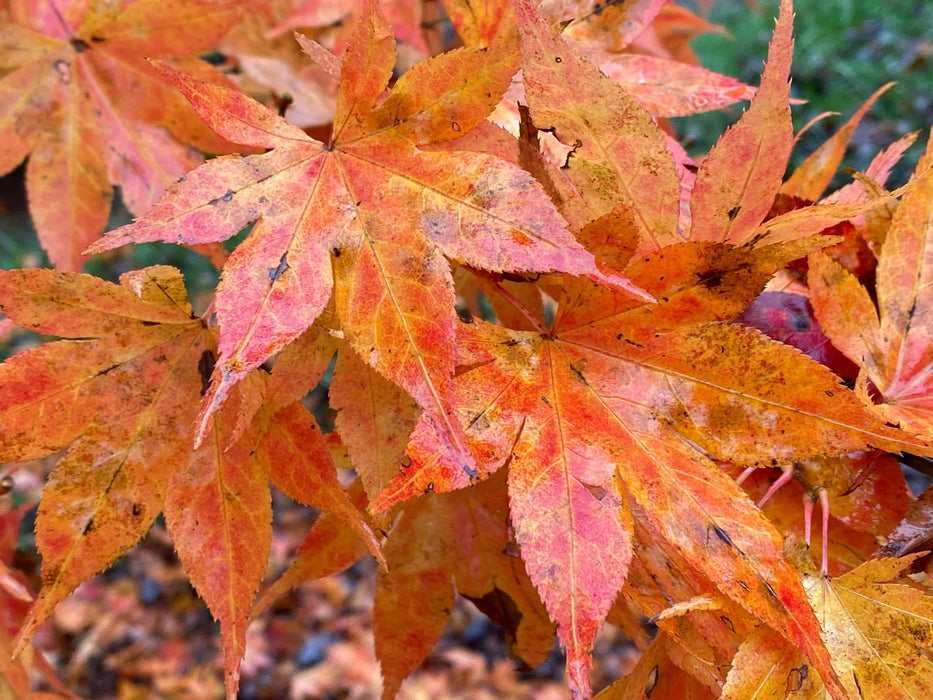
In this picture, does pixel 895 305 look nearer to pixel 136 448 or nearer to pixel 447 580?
pixel 447 580

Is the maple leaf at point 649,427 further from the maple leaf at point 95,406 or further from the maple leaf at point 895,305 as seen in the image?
the maple leaf at point 95,406

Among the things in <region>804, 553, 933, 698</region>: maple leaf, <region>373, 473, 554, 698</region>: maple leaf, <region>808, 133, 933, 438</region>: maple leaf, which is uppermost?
<region>808, 133, 933, 438</region>: maple leaf

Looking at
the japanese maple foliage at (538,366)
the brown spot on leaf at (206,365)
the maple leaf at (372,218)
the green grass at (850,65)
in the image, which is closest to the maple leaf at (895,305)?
the japanese maple foliage at (538,366)

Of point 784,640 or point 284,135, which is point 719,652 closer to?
point 784,640

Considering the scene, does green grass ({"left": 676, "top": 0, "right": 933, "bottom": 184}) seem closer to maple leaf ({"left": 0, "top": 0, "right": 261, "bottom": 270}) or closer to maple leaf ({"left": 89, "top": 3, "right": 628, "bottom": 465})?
maple leaf ({"left": 0, "top": 0, "right": 261, "bottom": 270})

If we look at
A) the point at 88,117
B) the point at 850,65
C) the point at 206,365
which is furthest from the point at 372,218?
the point at 850,65

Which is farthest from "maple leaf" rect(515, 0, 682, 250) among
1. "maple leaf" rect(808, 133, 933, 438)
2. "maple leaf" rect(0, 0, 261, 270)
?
"maple leaf" rect(0, 0, 261, 270)

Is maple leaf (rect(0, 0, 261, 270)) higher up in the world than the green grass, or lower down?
higher up
